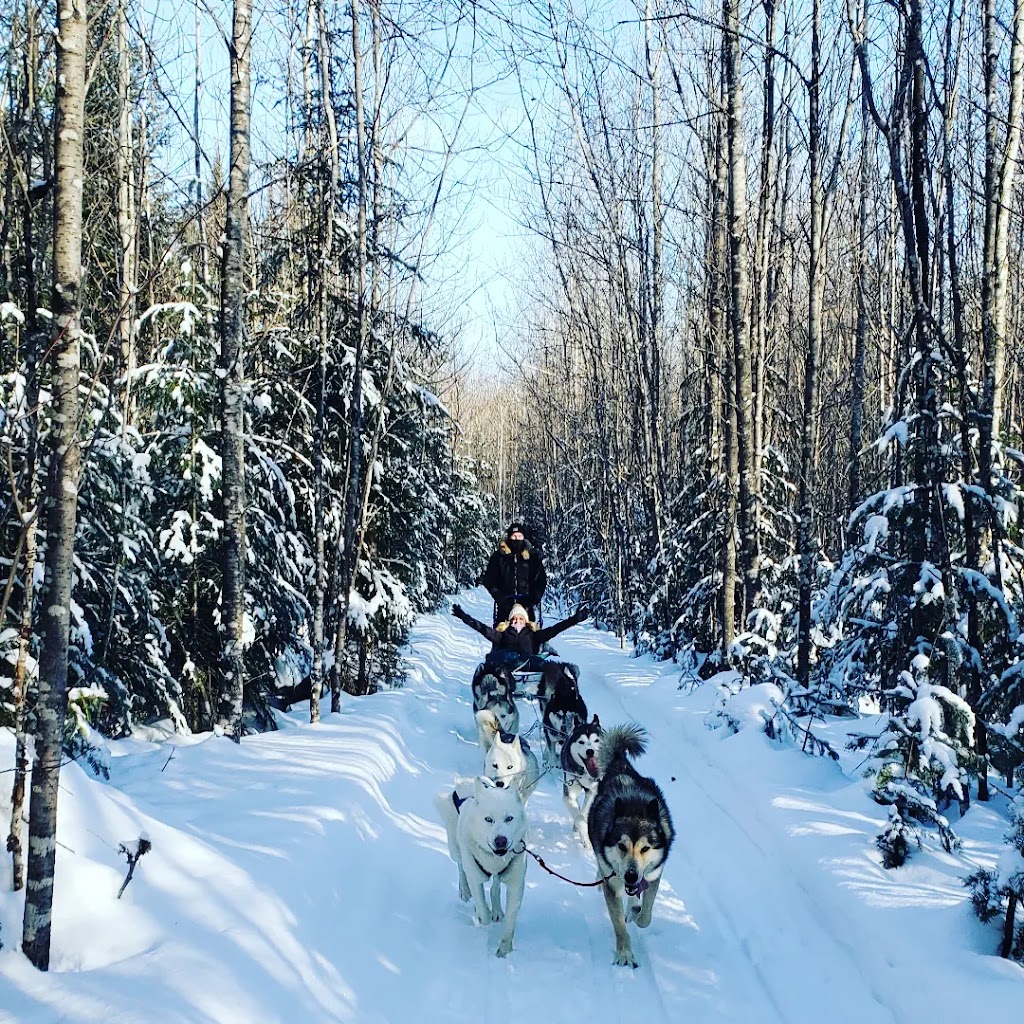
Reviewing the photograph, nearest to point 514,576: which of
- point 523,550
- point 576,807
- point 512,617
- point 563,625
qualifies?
point 523,550

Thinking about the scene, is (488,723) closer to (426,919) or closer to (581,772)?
(581,772)

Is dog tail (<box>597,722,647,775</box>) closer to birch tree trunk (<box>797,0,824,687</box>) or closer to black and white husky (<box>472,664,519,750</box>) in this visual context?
black and white husky (<box>472,664,519,750</box>)

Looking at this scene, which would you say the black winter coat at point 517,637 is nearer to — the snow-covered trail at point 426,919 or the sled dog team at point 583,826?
the snow-covered trail at point 426,919

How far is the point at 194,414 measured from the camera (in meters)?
9.12

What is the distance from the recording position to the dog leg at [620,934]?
4457mm

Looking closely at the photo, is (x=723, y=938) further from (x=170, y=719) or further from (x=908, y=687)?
(x=170, y=719)

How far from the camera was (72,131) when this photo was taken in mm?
3609

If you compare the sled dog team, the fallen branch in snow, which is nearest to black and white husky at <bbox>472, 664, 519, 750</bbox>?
the sled dog team

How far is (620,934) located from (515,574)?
7.42 metres

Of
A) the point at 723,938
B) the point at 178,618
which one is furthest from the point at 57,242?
the point at 178,618

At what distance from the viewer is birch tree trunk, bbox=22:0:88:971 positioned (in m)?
3.53

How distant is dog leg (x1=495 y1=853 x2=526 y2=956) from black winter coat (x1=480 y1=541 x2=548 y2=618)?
6.88 metres

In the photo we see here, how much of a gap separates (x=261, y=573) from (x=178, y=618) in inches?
40.6

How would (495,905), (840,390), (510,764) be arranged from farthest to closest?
(840,390), (510,764), (495,905)
